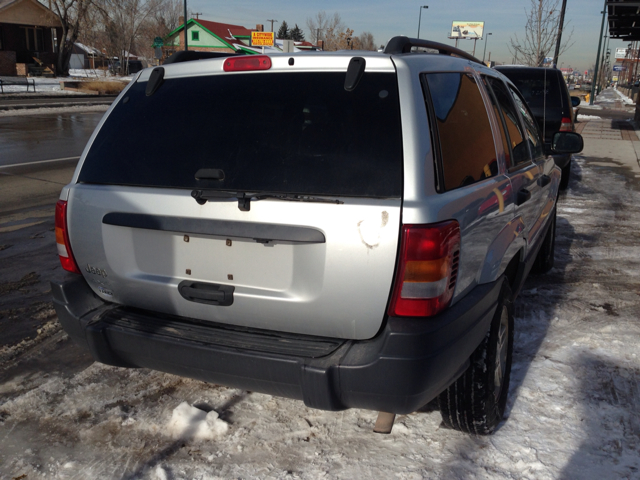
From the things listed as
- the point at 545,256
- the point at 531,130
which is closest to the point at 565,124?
the point at 545,256

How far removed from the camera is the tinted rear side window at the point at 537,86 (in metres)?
10.1

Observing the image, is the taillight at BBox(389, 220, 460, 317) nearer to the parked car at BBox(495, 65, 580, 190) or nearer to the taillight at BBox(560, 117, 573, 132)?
the parked car at BBox(495, 65, 580, 190)

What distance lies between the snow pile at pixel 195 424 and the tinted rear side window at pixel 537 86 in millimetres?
8719

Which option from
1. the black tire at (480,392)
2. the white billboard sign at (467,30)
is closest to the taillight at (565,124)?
the black tire at (480,392)

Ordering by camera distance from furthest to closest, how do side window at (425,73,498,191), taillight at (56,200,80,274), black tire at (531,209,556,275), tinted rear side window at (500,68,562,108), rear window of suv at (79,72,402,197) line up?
1. tinted rear side window at (500,68,562,108)
2. black tire at (531,209,556,275)
3. taillight at (56,200,80,274)
4. side window at (425,73,498,191)
5. rear window of suv at (79,72,402,197)

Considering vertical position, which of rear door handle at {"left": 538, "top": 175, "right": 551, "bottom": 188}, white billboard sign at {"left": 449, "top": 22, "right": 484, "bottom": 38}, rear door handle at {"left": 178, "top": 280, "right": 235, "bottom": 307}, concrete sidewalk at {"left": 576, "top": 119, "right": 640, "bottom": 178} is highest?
white billboard sign at {"left": 449, "top": 22, "right": 484, "bottom": 38}

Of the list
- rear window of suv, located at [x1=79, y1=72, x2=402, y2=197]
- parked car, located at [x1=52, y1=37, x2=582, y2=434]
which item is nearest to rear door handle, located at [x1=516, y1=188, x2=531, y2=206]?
parked car, located at [x1=52, y1=37, x2=582, y2=434]

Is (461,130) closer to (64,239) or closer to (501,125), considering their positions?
(501,125)

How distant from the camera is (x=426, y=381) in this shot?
231 cm

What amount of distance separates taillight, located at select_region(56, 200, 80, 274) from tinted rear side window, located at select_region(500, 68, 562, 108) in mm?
8889

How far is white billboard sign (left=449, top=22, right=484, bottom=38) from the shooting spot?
331ft

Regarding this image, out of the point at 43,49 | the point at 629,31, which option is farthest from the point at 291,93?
the point at 43,49

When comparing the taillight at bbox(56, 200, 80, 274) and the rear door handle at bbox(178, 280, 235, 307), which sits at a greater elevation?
the taillight at bbox(56, 200, 80, 274)

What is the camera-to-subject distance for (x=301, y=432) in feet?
9.81
